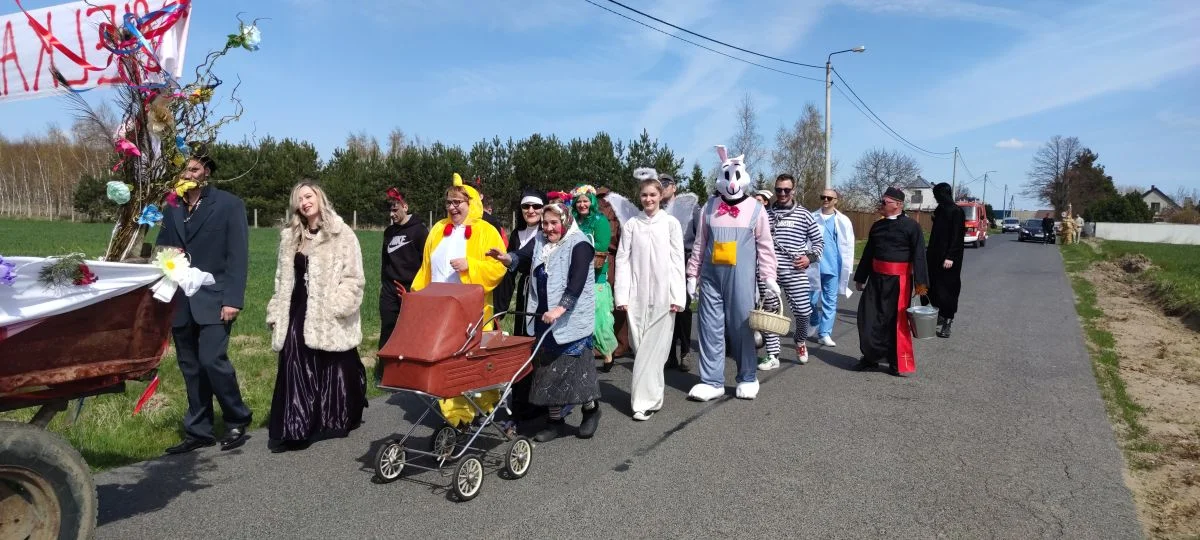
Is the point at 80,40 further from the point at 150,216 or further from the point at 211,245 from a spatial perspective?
the point at 211,245

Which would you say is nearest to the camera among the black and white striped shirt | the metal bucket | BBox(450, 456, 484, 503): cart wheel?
BBox(450, 456, 484, 503): cart wheel

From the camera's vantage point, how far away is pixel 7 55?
3350 mm

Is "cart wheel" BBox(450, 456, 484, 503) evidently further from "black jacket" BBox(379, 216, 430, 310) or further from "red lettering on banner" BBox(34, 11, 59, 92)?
"black jacket" BBox(379, 216, 430, 310)

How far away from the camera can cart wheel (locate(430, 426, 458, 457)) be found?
4.97 m

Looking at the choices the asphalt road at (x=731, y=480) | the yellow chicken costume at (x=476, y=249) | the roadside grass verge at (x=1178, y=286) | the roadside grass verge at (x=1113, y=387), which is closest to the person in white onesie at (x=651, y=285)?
the asphalt road at (x=731, y=480)

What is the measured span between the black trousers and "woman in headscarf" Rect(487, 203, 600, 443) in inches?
75.1

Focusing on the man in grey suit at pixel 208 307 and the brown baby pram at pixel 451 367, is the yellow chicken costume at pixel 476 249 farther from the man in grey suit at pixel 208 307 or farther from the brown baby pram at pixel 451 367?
the man in grey suit at pixel 208 307

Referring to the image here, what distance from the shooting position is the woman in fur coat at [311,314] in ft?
17.3

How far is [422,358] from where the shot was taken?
4.30 m

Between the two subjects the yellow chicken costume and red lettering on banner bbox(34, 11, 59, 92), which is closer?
red lettering on banner bbox(34, 11, 59, 92)

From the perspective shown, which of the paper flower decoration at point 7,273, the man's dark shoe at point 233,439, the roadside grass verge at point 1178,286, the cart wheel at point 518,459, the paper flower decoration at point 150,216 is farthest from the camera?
the roadside grass verge at point 1178,286

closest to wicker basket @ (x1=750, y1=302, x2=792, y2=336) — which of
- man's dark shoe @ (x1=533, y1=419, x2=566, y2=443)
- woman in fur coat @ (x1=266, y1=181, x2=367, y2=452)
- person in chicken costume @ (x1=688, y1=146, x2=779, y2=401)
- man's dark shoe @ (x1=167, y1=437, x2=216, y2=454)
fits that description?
person in chicken costume @ (x1=688, y1=146, x2=779, y2=401)

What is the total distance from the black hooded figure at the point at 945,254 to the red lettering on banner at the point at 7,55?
940 cm

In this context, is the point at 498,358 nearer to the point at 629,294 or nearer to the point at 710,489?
the point at 710,489
